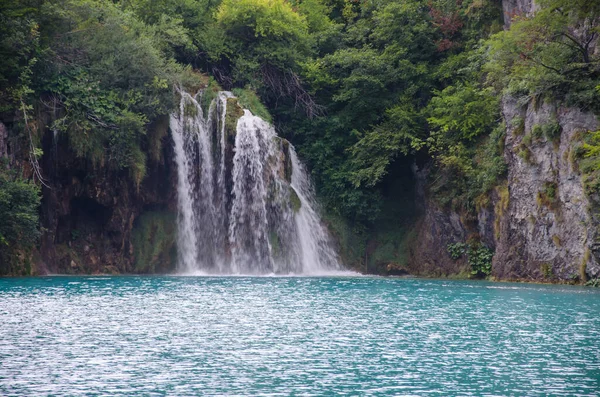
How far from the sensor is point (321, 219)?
42.8m

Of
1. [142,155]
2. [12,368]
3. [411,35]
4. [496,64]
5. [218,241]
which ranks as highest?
[411,35]

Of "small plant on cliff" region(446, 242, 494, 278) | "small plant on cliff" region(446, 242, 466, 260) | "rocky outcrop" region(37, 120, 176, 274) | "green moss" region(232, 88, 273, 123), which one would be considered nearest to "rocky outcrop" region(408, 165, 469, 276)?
"small plant on cliff" region(446, 242, 466, 260)

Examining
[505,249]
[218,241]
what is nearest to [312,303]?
[505,249]

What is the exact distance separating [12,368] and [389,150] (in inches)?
1215

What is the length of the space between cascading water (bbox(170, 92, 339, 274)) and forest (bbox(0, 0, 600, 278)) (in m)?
1.71

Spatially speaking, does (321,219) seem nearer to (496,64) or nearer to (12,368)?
(496,64)

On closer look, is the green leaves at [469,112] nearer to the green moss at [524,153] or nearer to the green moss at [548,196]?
the green moss at [524,153]

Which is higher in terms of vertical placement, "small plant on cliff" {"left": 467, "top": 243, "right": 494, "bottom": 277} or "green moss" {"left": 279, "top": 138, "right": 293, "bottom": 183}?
"green moss" {"left": 279, "top": 138, "right": 293, "bottom": 183}

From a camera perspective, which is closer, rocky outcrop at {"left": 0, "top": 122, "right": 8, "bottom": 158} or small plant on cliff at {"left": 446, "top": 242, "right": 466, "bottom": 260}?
rocky outcrop at {"left": 0, "top": 122, "right": 8, "bottom": 158}

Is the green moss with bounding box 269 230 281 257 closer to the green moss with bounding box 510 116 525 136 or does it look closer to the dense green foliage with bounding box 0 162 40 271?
the dense green foliage with bounding box 0 162 40 271

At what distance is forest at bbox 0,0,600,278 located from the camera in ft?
106

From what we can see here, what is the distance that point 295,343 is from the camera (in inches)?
633

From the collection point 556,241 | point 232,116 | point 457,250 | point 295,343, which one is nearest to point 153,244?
point 232,116

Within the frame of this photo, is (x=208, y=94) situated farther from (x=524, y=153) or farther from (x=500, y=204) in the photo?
(x=524, y=153)
